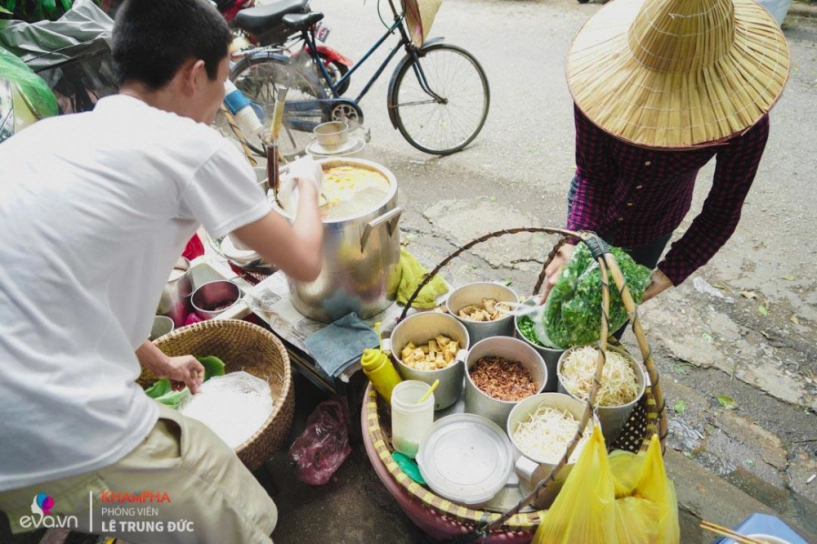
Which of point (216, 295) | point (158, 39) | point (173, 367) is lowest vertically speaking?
point (216, 295)

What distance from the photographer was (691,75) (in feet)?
4.76

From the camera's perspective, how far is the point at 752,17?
1565 mm

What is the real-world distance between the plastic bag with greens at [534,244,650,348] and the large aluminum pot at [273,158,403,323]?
736 millimetres

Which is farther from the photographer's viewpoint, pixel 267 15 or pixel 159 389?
pixel 267 15

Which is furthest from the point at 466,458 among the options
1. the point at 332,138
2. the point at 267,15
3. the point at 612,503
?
the point at 267,15

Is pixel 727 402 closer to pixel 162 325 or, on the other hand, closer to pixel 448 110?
pixel 162 325

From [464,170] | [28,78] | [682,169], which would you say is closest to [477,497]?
[682,169]

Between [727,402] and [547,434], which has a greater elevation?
[547,434]

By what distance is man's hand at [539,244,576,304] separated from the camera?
1.99m

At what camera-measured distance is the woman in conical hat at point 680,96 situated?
1.42 m

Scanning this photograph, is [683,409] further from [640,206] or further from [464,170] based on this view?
[464,170]

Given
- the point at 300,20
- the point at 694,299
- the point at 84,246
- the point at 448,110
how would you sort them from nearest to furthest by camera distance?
the point at 84,246 < the point at 694,299 < the point at 300,20 < the point at 448,110

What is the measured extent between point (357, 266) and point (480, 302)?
2.08 ft

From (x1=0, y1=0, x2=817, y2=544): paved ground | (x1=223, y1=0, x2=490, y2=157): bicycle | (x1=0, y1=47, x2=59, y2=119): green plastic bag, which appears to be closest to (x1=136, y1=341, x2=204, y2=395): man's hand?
(x1=0, y1=0, x2=817, y2=544): paved ground
